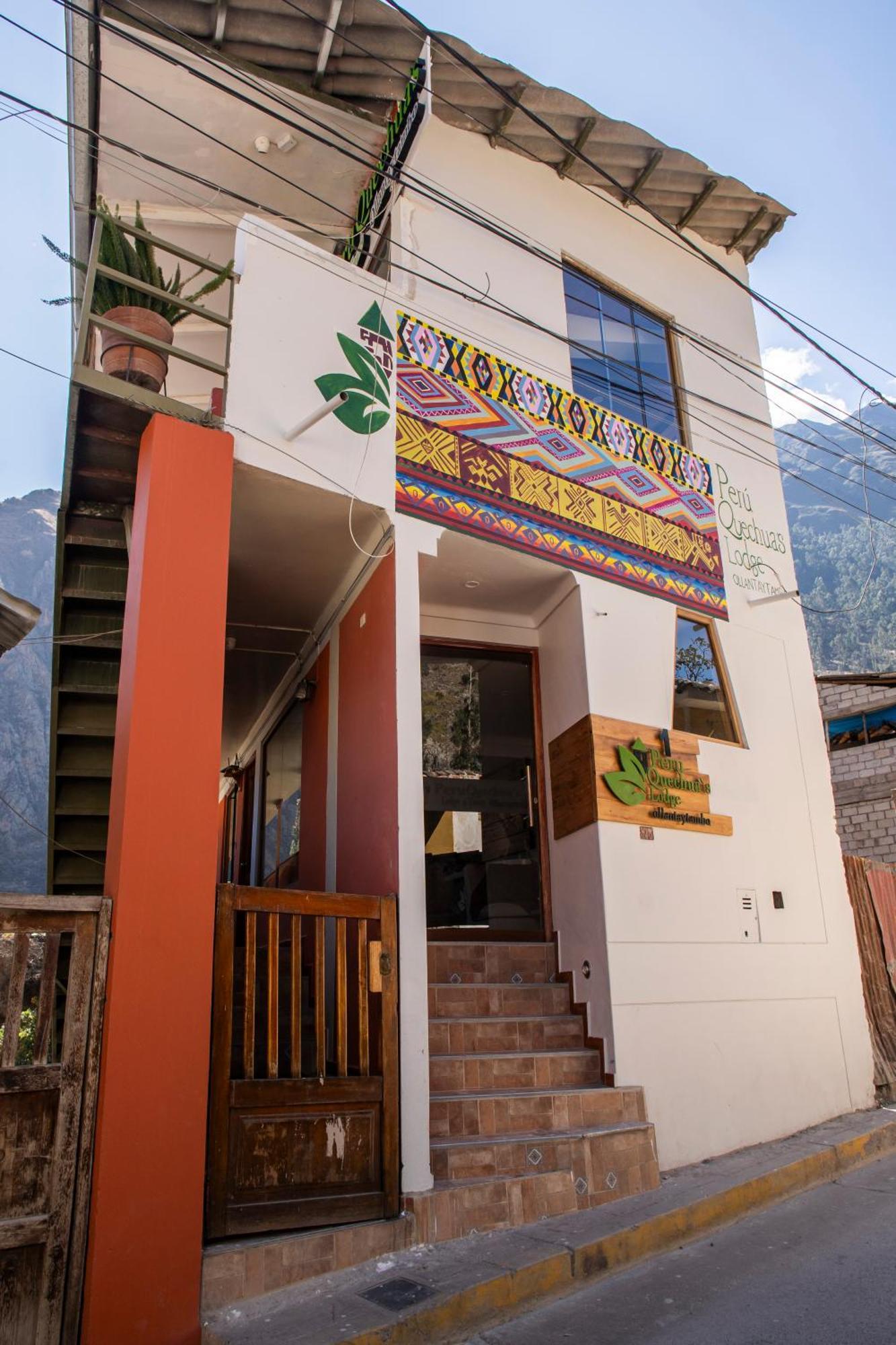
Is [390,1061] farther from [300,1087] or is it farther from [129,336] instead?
[129,336]

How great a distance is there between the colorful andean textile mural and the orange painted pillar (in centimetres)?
171

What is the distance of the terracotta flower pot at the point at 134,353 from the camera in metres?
5.00

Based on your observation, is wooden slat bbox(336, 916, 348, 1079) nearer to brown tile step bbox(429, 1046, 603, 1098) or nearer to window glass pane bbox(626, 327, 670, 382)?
brown tile step bbox(429, 1046, 603, 1098)

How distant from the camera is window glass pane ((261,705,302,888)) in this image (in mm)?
8867

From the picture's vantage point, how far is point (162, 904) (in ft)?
13.0

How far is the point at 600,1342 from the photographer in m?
3.67

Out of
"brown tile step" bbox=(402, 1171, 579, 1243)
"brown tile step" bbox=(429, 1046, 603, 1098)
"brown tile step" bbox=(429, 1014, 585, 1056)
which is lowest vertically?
"brown tile step" bbox=(402, 1171, 579, 1243)

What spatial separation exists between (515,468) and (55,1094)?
16.3 feet

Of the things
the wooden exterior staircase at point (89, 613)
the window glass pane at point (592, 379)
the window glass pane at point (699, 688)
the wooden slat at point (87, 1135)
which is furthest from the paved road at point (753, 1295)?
the window glass pane at point (592, 379)

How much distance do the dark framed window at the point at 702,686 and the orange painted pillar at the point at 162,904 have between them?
4.13 metres

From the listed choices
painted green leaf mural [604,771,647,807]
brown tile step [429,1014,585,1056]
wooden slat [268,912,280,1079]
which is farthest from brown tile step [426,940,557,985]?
wooden slat [268,912,280,1079]

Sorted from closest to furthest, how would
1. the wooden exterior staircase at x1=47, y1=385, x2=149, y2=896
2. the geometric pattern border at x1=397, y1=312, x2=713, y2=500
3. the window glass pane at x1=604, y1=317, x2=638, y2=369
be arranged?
the wooden exterior staircase at x1=47, y1=385, x2=149, y2=896, the geometric pattern border at x1=397, y1=312, x2=713, y2=500, the window glass pane at x1=604, y1=317, x2=638, y2=369

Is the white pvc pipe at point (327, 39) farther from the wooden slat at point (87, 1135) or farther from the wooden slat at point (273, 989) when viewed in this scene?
the wooden slat at point (87, 1135)

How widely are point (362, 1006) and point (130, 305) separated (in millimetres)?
4073
